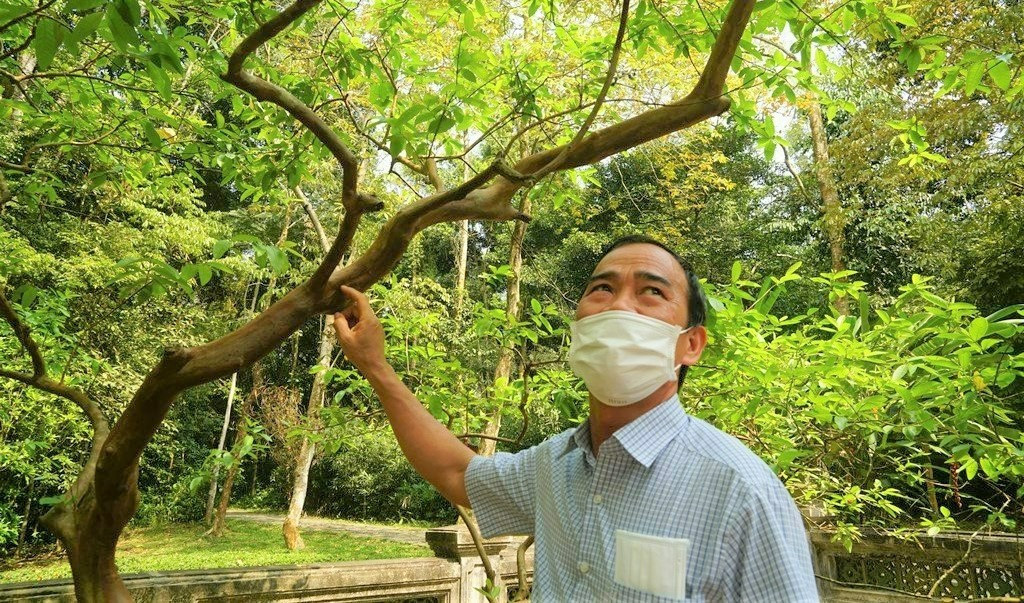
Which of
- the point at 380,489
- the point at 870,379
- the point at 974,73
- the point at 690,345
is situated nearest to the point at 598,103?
the point at 690,345

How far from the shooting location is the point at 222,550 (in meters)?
10.1

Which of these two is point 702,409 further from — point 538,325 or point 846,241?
point 846,241

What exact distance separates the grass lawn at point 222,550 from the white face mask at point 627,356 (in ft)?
24.9

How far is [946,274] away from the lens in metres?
8.44

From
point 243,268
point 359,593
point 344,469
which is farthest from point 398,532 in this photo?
point 359,593

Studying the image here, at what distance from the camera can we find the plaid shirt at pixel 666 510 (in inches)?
34.5

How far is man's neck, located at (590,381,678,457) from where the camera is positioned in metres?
1.17

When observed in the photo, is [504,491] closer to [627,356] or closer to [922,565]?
[627,356]

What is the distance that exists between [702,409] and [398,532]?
38.0 ft

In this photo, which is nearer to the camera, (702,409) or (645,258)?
(645,258)

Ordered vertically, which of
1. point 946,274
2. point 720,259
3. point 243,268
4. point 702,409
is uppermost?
point 720,259

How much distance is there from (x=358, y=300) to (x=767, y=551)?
937mm

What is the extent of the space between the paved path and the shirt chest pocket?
36.2ft

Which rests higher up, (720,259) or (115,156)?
(720,259)
